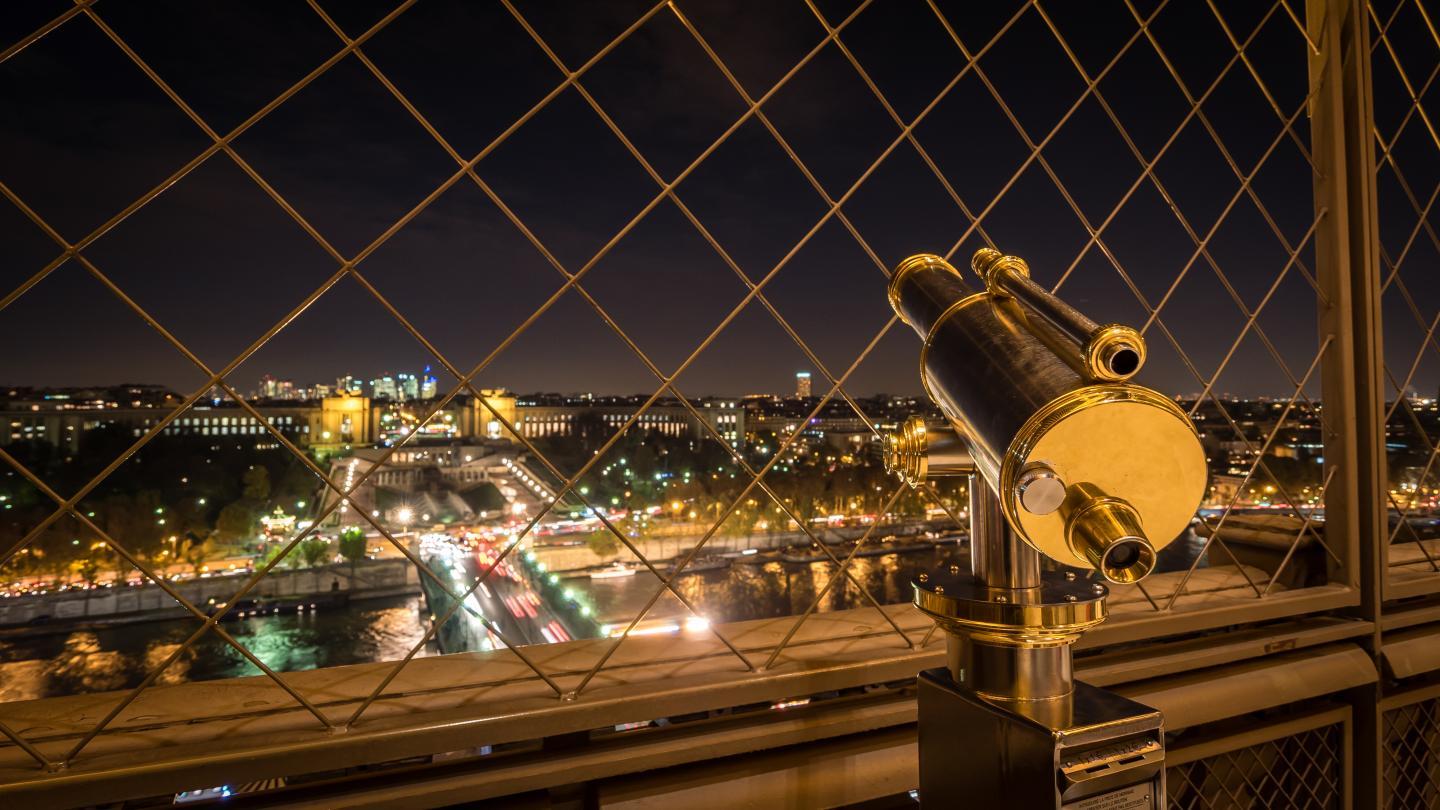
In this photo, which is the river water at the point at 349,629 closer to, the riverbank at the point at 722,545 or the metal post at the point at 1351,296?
the riverbank at the point at 722,545

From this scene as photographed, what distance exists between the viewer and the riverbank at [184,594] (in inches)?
666

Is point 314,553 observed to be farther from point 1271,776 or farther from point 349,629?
point 1271,776

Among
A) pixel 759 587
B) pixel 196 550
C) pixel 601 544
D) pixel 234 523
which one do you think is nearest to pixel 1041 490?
pixel 234 523

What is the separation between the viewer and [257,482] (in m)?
17.7

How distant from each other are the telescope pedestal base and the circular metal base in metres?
0.06

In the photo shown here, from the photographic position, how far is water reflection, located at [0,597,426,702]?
14.4m

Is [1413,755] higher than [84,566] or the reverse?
higher

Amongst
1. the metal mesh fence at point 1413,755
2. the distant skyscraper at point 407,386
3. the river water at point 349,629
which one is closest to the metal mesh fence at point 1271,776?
the metal mesh fence at point 1413,755

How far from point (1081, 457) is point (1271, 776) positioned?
1.21m

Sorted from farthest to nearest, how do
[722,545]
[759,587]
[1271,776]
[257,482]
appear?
[722,545] < [759,587] < [257,482] < [1271,776]

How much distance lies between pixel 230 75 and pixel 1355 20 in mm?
2168

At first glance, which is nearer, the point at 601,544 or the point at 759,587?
the point at 759,587

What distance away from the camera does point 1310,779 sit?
122 cm

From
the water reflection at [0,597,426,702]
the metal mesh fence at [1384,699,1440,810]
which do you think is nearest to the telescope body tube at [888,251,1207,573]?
the metal mesh fence at [1384,699,1440,810]
